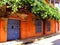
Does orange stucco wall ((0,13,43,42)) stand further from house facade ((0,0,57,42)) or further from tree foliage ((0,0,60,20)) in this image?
tree foliage ((0,0,60,20))

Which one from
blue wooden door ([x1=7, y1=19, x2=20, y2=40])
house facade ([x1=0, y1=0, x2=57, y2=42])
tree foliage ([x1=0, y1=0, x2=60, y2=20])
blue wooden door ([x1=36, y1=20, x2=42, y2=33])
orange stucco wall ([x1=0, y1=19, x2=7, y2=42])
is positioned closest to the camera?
tree foliage ([x1=0, y1=0, x2=60, y2=20])

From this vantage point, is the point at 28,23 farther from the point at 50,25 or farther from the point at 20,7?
the point at 50,25

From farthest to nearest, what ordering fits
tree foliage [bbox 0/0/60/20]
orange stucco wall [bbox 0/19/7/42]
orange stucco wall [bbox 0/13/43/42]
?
orange stucco wall [bbox 0/13/43/42], orange stucco wall [bbox 0/19/7/42], tree foliage [bbox 0/0/60/20]

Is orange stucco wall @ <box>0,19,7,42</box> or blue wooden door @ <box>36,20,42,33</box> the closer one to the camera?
orange stucco wall @ <box>0,19,7,42</box>

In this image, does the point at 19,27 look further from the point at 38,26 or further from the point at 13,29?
the point at 38,26

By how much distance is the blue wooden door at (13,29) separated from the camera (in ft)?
52.6

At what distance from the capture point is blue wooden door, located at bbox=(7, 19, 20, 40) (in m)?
16.0

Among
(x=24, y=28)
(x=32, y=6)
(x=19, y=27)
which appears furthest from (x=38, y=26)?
(x=32, y=6)

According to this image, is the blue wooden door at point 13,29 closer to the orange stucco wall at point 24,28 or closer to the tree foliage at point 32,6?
the orange stucco wall at point 24,28

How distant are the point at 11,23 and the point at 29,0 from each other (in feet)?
8.76

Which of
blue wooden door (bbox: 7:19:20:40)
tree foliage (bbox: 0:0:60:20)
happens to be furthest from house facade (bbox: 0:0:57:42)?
tree foliage (bbox: 0:0:60:20)

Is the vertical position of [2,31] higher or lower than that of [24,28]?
higher

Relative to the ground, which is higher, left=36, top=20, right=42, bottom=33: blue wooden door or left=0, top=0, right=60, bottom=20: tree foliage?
left=0, top=0, right=60, bottom=20: tree foliage

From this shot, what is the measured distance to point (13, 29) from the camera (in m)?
16.6
